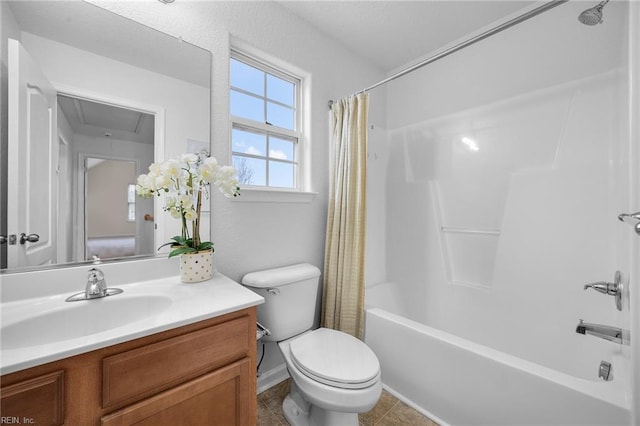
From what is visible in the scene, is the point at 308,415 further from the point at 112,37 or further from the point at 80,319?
the point at 112,37

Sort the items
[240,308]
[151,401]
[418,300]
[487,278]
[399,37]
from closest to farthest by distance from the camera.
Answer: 1. [151,401]
2. [240,308]
3. [487,278]
4. [399,37]
5. [418,300]

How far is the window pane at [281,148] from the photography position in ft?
5.79

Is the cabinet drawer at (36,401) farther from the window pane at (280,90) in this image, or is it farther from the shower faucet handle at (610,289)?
the shower faucet handle at (610,289)

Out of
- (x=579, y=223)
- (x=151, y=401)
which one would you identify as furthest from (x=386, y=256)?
(x=151, y=401)

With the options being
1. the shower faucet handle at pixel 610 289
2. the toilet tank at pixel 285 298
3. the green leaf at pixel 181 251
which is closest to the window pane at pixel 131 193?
the green leaf at pixel 181 251

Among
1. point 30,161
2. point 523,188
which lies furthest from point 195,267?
point 523,188

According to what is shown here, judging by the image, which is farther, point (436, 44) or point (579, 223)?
point (436, 44)

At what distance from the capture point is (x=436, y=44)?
6.61 ft

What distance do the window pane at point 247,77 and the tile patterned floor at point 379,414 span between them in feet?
6.34

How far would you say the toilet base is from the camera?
119cm

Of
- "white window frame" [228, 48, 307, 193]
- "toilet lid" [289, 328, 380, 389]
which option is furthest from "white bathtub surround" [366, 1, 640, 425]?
"white window frame" [228, 48, 307, 193]

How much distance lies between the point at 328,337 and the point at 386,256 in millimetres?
1133

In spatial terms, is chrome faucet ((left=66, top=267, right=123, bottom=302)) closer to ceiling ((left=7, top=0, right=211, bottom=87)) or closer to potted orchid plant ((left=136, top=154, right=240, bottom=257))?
potted orchid plant ((left=136, top=154, right=240, bottom=257))

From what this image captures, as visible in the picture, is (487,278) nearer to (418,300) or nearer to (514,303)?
(514,303)
